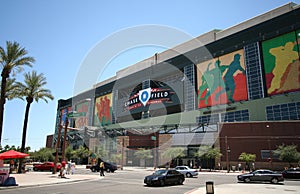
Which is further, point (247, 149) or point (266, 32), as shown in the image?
point (266, 32)

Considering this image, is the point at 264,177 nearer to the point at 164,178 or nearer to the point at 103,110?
the point at 164,178

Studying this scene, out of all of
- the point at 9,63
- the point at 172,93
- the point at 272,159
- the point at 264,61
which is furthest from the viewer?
the point at 172,93

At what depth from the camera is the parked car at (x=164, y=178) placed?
19219mm

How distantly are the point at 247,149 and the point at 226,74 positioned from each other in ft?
71.6

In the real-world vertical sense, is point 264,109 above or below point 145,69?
below

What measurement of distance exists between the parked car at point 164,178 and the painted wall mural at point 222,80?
46456 mm

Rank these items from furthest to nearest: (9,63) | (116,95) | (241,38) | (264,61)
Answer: (116,95), (241,38), (264,61), (9,63)

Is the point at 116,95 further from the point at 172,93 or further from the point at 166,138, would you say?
the point at 166,138

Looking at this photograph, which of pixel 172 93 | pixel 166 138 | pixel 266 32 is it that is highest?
pixel 266 32

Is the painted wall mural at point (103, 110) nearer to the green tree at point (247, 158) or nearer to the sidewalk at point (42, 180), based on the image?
the green tree at point (247, 158)

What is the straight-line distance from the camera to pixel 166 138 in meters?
66.9

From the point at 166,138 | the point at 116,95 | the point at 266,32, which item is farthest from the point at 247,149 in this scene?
the point at 116,95

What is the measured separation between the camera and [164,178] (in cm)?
1955

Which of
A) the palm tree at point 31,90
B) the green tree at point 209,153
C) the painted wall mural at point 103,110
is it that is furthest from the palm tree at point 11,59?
the painted wall mural at point 103,110
